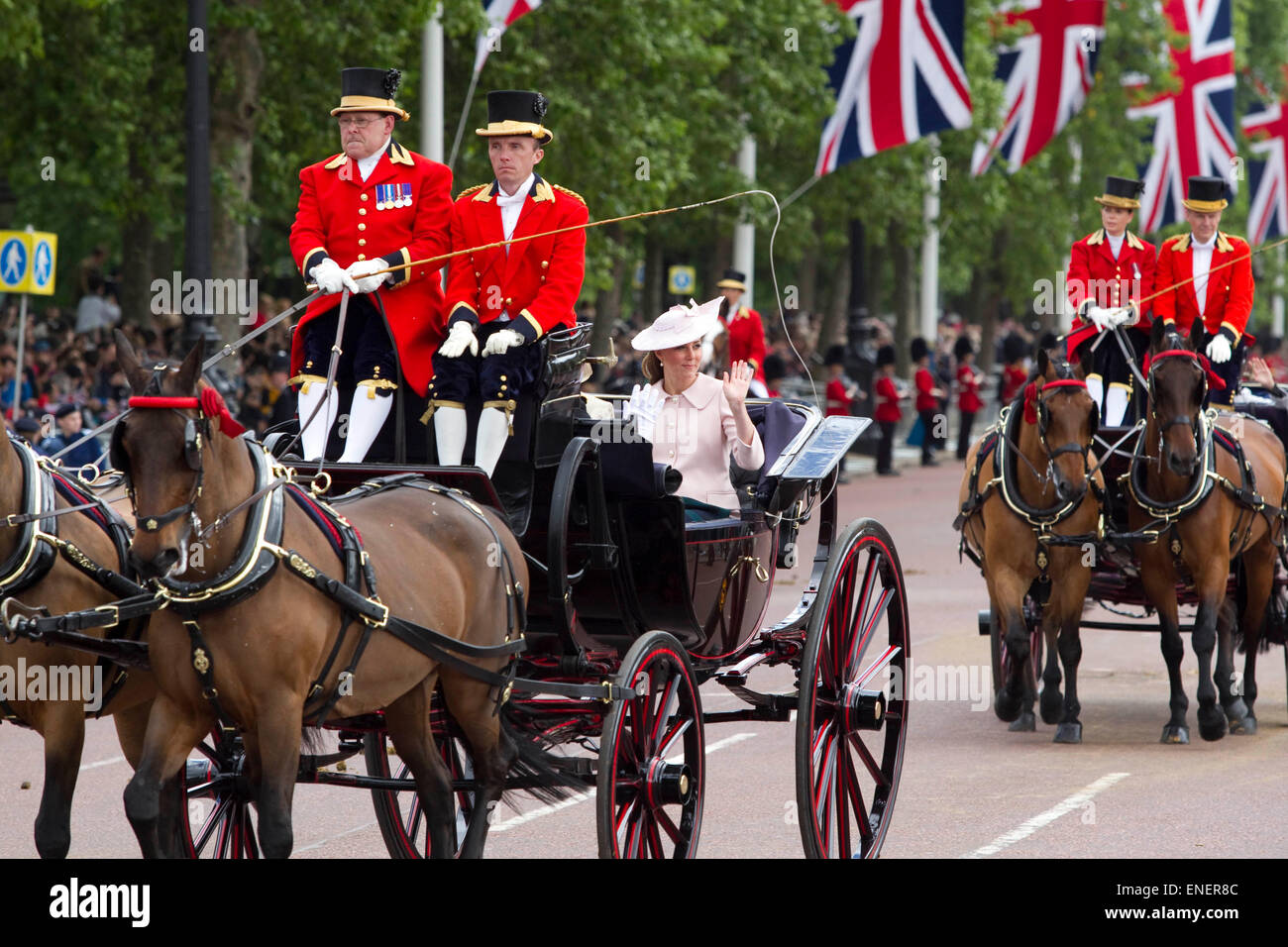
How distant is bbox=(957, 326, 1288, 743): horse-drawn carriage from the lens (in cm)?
988

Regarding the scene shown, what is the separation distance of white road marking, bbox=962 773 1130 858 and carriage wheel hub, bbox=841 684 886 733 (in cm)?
67

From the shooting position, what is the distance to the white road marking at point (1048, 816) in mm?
7605

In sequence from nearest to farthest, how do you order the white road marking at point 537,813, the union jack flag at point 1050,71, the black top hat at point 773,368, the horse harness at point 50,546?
the horse harness at point 50,546, the white road marking at point 537,813, the black top hat at point 773,368, the union jack flag at point 1050,71

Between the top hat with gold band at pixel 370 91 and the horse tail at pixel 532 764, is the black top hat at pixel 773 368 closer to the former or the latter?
the top hat with gold band at pixel 370 91

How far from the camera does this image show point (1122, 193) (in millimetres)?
11680

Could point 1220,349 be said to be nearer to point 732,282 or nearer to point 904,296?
point 732,282

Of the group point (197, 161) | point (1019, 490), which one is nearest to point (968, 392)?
point (197, 161)

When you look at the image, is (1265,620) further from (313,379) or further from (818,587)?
(313,379)

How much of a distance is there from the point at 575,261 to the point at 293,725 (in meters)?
2.38

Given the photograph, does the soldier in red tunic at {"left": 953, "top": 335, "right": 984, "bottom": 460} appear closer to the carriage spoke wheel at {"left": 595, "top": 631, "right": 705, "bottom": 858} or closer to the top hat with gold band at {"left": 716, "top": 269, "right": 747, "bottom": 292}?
the top hat with gold band at {"left": 716, "top": 269, "right": 747, "bottom": 292}

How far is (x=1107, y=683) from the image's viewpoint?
1235 cm

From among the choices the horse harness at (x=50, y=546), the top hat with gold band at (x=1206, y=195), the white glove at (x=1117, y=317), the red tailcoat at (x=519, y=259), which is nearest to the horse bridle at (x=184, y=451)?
the horse harness at (x=50, y=546)

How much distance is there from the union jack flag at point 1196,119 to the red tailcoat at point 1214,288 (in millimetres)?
23814

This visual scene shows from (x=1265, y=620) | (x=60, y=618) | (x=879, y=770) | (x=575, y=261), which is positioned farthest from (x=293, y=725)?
(x=1265, y=620)
